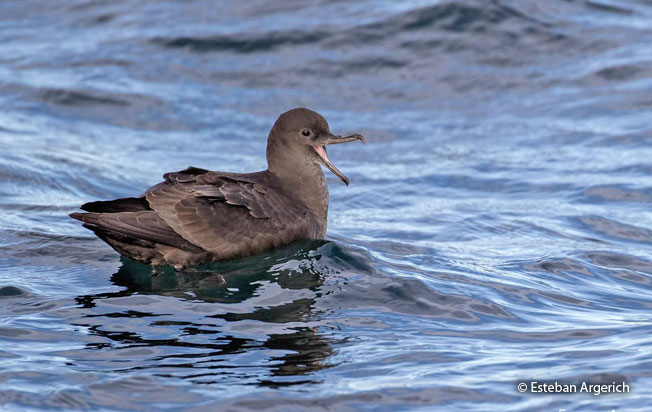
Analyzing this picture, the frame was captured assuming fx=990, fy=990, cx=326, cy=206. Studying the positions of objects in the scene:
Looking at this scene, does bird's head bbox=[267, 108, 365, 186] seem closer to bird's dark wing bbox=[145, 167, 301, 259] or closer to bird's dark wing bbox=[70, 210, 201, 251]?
bird's dark wing bbox=[145, 167, 301, 259]

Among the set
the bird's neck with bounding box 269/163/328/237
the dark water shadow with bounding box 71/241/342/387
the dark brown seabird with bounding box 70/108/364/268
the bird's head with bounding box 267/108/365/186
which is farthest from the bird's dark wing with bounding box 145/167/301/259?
the bird's head with bounding box 267/108/365/186

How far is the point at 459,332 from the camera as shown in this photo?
6.62 m

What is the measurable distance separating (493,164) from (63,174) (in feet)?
16.9

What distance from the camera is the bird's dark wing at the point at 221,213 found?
7.47 meters

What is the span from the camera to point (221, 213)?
755 centimetres

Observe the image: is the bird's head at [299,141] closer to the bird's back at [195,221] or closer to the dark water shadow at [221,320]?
the bird's back at [195,221]

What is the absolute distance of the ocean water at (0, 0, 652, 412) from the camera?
5.74m

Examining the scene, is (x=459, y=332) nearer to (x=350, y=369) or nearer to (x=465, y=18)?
(x=350, y=369)

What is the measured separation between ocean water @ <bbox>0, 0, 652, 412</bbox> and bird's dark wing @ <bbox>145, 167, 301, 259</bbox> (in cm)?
17

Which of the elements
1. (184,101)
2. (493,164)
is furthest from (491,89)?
(184,101)

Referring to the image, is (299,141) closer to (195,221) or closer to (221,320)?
(195,221)

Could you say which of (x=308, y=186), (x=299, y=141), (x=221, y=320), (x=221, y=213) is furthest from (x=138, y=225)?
(x=299, y=141)

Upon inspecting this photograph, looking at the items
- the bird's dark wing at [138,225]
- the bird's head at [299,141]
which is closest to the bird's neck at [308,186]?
the bird's head at [299,141]

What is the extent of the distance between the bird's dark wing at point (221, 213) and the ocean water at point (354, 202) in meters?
0.17
